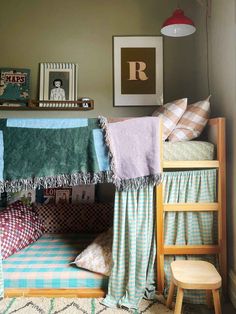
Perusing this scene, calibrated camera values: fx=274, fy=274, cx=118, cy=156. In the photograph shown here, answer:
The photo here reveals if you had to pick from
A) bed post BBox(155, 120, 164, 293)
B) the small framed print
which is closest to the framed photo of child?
the small framed print

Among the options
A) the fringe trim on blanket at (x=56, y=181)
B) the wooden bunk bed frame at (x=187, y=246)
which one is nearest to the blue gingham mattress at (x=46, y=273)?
the wooden bunk bed frame at (x=187, y=246)

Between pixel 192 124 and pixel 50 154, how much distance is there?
3.41 ft

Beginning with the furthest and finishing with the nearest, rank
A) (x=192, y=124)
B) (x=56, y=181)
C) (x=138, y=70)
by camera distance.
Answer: (x=138, y=70), (x=192, y=124), (x=56, y=181)

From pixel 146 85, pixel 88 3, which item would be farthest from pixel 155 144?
→ pixel 88 3

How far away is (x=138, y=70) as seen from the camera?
2832 mm

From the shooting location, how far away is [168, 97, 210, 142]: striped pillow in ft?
6.57

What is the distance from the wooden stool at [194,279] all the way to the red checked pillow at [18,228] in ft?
4.16

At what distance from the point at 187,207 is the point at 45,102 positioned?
1745 millimetres

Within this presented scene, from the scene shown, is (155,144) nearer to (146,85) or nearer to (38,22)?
(146,85)

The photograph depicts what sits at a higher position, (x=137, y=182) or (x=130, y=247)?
(x=137, y=182)

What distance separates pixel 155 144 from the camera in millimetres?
1815

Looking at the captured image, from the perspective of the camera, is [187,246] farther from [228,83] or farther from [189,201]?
[228,83]

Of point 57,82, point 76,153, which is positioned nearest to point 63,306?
point 76,153

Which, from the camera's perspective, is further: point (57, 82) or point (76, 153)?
point (57, 82)
